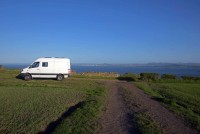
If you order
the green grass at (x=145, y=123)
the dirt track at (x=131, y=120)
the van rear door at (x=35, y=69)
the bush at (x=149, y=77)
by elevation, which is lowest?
the dirt track at (x=131, y=120)

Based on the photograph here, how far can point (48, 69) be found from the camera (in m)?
27.4

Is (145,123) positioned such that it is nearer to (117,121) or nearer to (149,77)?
(117,121)

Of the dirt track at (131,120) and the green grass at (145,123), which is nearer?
the green grass at (145,123)

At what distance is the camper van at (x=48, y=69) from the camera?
27.2m

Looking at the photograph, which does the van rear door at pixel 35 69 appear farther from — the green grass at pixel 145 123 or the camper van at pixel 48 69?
the green grass at pixel 145 123

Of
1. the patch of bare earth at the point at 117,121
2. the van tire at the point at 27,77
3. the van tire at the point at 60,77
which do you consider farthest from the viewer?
the van tire at the point at 60,77

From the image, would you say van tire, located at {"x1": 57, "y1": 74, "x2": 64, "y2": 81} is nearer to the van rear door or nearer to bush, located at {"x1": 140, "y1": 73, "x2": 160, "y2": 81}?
the van rear door

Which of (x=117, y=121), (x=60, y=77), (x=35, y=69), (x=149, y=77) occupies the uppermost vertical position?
(x=35, y=69)

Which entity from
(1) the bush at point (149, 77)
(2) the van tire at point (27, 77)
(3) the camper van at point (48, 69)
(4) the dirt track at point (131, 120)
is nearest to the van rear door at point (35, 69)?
(3) the camper van at point (48, 69)

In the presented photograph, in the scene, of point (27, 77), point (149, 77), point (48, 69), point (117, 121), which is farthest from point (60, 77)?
point (117, 121)

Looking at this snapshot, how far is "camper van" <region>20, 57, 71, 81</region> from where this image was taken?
27188 millimetres

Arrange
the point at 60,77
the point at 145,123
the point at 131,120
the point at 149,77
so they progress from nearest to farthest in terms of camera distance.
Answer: the point at 145,123, the point at 131,120, the point at 60,77, the point at 149,77

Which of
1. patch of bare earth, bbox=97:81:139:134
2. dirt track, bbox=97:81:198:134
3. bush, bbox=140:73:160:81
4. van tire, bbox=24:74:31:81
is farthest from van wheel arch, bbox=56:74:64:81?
patch of bare earth, bbox=97:81:139:134

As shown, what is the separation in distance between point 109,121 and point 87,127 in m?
1.48
